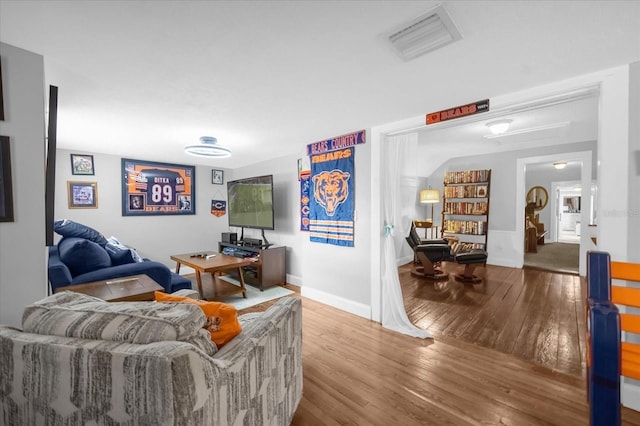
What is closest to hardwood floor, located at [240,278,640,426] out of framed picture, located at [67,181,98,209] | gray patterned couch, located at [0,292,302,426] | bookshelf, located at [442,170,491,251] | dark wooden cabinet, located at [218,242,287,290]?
gray patterned couch, located at [0,292,302,426]

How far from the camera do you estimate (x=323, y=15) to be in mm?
1222

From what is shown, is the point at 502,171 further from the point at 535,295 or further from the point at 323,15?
the point at 323,15

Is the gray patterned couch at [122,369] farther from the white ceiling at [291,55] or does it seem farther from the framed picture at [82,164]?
the framed picture at [82,164]

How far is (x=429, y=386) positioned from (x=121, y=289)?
255 cm

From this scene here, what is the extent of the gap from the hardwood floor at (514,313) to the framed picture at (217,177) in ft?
13.8

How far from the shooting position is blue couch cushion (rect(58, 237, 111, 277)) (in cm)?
263

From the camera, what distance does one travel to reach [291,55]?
1545 mm

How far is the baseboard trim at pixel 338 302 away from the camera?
308cm

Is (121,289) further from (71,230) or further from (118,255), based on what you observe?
(71,230)

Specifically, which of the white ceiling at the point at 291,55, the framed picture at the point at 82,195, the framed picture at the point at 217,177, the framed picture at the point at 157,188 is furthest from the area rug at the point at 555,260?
the framed picture at the point at 82,195

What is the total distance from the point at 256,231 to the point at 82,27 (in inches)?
164

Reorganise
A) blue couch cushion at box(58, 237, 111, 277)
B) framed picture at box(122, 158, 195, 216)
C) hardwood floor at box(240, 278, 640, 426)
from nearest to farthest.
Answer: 1. hardwood floor at box(240, 278, 640, 426)
2. blue couch cushion at box(58, 237, 111, 277)
3. framed picture at box(122, 158, 195, 216)

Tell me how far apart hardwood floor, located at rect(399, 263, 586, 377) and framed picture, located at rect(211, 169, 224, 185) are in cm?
421

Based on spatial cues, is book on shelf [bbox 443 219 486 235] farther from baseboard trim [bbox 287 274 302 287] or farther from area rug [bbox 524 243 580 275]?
baseboard trim [bbox 287 274 302 287]
